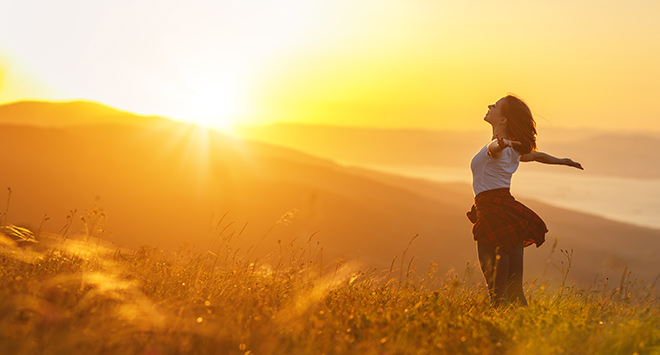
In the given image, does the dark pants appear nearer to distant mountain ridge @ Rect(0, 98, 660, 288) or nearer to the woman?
the woman

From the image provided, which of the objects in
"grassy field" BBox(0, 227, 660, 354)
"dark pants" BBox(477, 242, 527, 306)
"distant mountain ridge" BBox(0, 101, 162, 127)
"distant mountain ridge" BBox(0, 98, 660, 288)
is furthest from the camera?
"distant mountain ridge" BBox(0, 101, 162, 127)

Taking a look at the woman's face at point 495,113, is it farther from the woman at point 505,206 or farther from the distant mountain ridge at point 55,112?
the distant mountain ridge at point 55,112

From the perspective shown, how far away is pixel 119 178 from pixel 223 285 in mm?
41078

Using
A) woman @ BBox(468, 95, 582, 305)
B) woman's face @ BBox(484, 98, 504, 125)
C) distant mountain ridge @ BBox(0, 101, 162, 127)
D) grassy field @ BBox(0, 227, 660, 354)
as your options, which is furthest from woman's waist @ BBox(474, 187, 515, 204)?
distant mountain ridge @ BBox(0, 101, 162, 127)

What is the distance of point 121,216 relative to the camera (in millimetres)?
32844

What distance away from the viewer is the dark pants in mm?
5145

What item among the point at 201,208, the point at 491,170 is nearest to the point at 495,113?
the point at 491,170

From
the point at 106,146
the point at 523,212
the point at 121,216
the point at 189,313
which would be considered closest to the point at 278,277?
the point at 189,313

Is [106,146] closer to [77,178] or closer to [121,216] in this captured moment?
[77,178]

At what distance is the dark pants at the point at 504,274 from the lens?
5.14m

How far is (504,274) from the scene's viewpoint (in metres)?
5.19

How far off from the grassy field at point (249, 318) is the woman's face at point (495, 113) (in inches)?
68.2

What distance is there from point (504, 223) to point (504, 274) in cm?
47

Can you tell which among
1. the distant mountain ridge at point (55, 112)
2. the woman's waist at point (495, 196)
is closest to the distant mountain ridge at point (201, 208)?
the woman's waist at point (495, 196)
